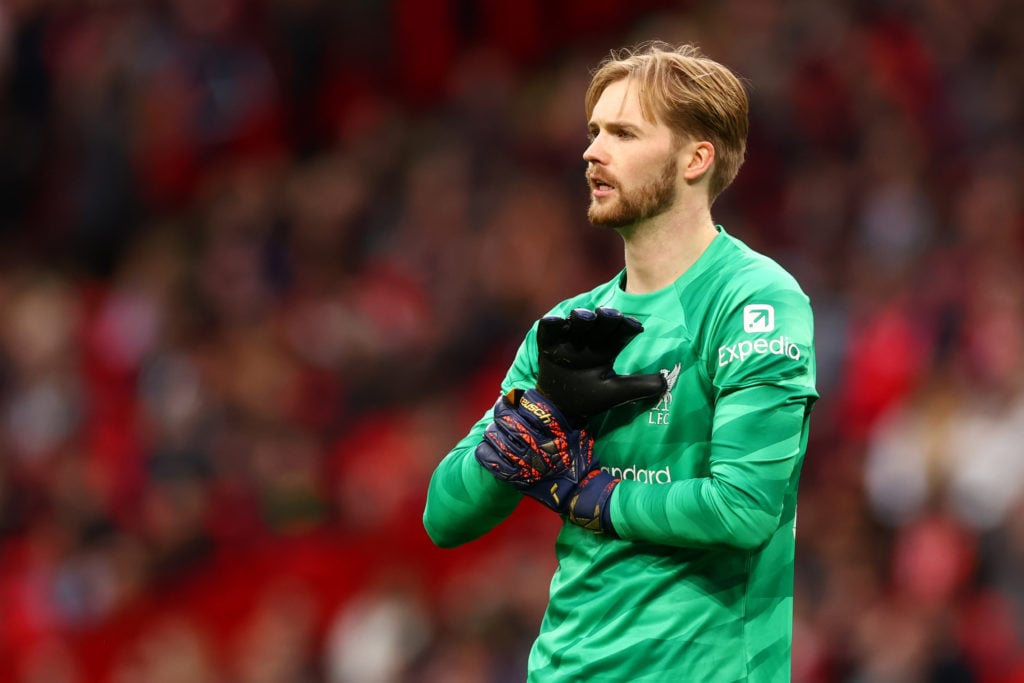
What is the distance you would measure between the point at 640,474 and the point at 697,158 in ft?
2.26

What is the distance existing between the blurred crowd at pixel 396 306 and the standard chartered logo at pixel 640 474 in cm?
392

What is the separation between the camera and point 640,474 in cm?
345

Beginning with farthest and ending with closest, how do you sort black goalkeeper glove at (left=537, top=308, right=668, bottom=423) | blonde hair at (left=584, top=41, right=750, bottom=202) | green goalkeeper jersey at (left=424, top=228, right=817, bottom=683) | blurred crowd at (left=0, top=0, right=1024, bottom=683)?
blurred crowd at (left=0, top=0, right=1024, bottom=683)
blonde hair at (left=584, top=41, right=750, bottom=202)
black goalkeeper glove at (left=537, top=308, right=668, bottom=423)
green goalkeeper jersey at (left=424, top=228, right=817, bottom=683)

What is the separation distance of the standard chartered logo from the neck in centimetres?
40

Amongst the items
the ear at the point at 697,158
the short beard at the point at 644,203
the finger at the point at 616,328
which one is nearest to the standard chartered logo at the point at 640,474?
the finger at the point at 616,328

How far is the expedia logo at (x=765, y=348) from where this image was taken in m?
3.25

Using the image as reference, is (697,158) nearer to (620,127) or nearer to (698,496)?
(620,127)

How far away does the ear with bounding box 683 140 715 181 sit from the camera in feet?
11.5

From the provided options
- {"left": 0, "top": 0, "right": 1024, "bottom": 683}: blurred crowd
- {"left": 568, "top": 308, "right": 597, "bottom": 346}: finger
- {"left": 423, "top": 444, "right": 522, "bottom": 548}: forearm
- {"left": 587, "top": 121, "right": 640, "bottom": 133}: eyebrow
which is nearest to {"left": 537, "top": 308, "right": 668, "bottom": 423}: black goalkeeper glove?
{"left": 568, "top": 308, "right": 597, "bottom": 346}: finger

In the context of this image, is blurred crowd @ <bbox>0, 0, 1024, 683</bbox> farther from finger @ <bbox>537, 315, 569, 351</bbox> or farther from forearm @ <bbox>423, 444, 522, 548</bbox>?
finger @ <bbox>537, 315, 569, 351</bbox>

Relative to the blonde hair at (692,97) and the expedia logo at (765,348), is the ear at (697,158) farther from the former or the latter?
the expedia logo at (765,348)

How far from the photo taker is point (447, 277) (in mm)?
10469

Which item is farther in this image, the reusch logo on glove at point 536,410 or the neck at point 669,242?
the neck at point 669,242

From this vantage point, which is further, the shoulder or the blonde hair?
the blonde hair
